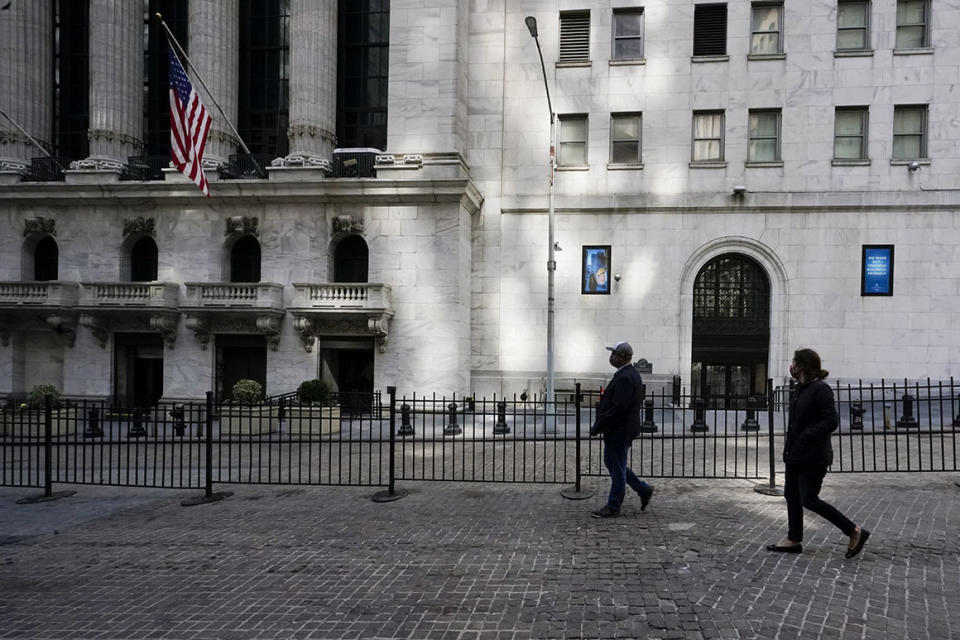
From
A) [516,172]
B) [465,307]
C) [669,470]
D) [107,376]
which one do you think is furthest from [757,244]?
[107,376]

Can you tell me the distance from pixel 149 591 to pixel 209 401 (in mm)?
3967

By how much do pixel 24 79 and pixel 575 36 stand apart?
23465 millimetres

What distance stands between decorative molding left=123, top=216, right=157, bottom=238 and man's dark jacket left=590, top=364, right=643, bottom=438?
21797 millimetres

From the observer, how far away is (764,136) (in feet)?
70.0

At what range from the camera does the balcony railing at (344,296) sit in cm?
2012

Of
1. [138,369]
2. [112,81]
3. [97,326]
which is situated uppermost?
[112,81]

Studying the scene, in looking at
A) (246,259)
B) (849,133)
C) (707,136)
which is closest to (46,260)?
(246,259)

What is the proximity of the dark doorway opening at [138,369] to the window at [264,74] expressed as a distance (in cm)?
950

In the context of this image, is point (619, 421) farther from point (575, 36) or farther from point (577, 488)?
point (575, 36)

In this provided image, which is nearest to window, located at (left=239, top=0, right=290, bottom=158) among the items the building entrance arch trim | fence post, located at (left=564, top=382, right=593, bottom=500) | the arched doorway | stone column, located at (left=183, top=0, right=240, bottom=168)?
stone column, located at (left=183, top=0, right=240, bottom=168)

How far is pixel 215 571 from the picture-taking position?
18.9ft

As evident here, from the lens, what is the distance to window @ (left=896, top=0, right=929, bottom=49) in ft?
67.8

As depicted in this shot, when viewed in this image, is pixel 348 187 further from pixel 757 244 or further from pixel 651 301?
pixel 757 244

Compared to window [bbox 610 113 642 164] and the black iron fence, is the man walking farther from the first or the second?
window [bbox 610 113 642 164]
